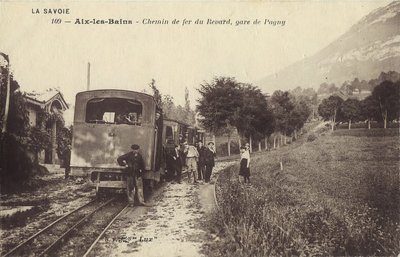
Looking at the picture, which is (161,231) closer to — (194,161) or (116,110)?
(116,110)

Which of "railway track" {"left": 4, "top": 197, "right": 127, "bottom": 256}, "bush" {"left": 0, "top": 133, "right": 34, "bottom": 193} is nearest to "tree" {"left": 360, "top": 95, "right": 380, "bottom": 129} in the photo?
"railway track" {"left": 4, "top": 197, "right": 127, "bottom": 256}

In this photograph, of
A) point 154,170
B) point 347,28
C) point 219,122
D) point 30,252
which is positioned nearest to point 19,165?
point 154,170

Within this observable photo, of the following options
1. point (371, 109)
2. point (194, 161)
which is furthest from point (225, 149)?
point (194, 161)

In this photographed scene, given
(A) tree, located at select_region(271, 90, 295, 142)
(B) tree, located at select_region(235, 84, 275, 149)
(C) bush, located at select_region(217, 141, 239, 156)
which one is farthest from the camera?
(A) tree, located at select_region(271, 90, 295, 142)

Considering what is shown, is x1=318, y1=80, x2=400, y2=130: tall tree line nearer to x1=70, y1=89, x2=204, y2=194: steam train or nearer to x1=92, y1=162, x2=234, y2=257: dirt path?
x1=92, y1=162, x2=234, y2=257: dirt path

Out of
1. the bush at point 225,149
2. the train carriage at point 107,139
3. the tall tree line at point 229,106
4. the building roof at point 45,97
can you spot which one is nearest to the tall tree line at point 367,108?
the train carriage at point 107,139

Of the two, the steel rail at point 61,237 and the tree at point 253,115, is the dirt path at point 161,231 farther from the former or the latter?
the tree at point 253,115
